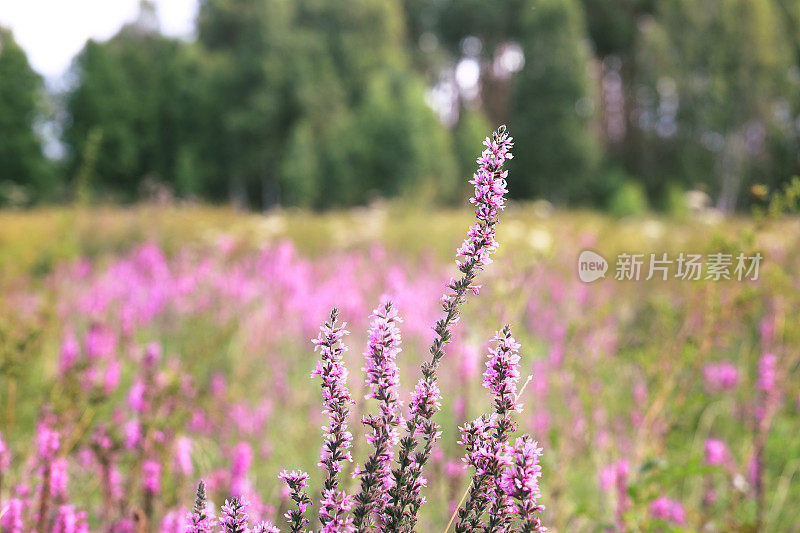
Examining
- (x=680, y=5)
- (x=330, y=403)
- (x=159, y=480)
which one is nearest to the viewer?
(x=330, y=403)

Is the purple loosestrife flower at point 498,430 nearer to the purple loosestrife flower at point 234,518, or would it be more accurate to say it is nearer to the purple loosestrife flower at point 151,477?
the purple loosestrife flower at point 234,518

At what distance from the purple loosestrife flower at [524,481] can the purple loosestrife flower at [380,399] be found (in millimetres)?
166

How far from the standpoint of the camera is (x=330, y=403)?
35.4 inches

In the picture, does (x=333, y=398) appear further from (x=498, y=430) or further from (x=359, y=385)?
(x=359, y=385)

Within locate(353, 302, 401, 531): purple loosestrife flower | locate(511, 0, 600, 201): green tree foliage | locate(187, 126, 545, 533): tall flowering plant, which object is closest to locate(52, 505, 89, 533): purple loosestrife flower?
locate(187, 126, 545, 533): tall flowering plant

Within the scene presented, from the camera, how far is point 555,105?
96.8 feet

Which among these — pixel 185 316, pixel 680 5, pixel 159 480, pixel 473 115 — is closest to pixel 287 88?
pixel 473 115

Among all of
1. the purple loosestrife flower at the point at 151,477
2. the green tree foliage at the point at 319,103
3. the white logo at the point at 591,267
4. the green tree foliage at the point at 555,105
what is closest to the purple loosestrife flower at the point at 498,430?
the purple loosestrife flower at the point at 151,477

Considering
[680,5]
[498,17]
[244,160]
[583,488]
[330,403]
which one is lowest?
[583,488]

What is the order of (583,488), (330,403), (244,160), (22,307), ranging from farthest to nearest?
(244,160) → (22,307) → (583,488) → (330,403)

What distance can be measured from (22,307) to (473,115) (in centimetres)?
2698

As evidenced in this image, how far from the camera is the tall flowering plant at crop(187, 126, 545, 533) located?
35.0 inches

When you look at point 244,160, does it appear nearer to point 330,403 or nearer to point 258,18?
Answer: point 258,18

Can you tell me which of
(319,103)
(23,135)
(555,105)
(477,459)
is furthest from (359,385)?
(319,103)
